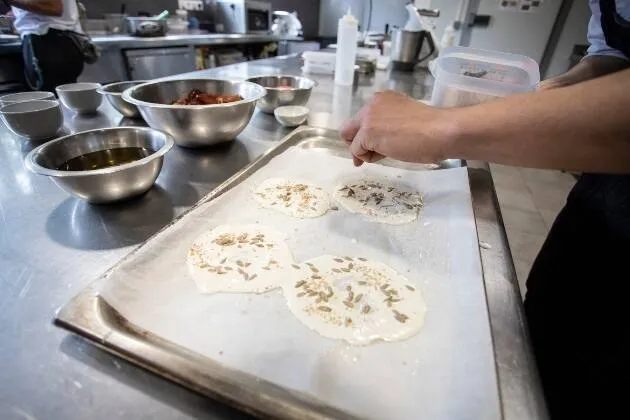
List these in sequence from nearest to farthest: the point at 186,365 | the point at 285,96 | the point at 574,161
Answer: the point at 186,365 → the point at 574,161 → the point at 285,96

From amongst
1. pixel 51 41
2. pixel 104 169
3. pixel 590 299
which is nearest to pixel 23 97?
pixel 104 169

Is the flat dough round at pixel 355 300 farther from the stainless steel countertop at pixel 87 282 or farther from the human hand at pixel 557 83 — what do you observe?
the human hand at pixel 557 83

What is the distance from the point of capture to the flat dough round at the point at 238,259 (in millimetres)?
628

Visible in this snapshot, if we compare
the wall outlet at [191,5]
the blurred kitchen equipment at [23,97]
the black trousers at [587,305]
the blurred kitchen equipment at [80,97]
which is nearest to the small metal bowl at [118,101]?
the blurred kitchen equipment at [80,97]

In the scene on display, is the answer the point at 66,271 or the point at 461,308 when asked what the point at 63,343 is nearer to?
the point at 66,271

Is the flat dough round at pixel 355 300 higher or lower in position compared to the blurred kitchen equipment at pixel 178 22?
lower

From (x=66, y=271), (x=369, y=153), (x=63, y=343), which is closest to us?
(x=63, y=343)

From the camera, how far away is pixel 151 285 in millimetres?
587

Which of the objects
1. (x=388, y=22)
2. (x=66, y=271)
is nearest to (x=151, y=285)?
(x=66, y=271)

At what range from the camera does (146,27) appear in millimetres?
3387

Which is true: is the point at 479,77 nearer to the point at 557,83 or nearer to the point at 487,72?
the point at 487,72

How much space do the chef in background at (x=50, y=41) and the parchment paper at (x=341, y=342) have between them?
2.16 meters

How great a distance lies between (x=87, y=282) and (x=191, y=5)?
17.0 feet

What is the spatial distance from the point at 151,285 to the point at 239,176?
16.2 inches
